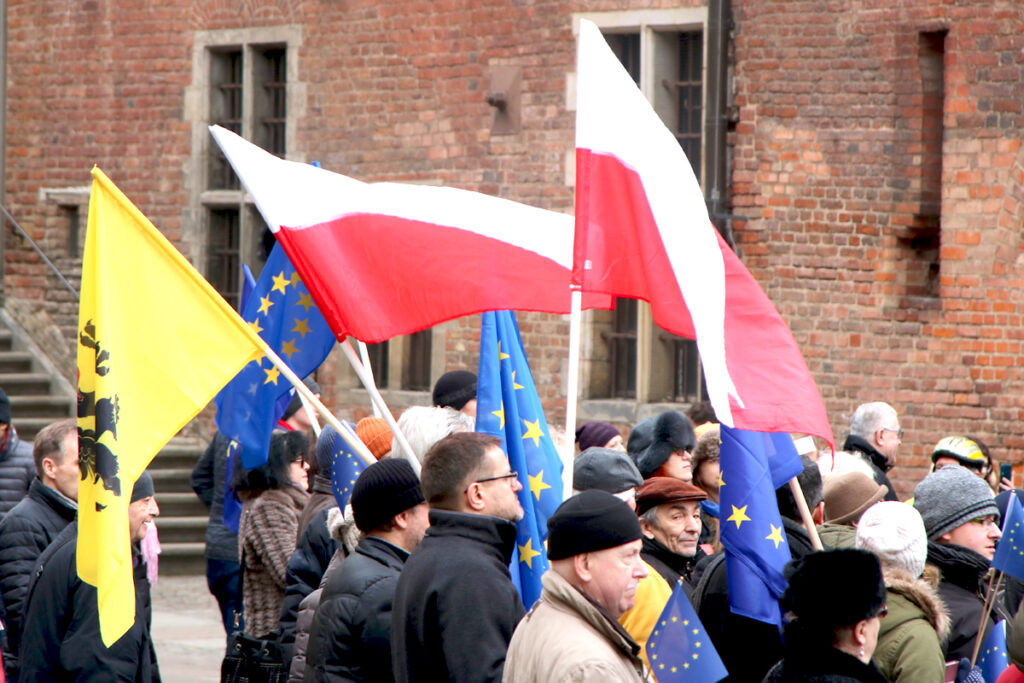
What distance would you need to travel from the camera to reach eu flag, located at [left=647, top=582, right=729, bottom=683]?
168 inches

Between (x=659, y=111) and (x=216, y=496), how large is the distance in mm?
5517

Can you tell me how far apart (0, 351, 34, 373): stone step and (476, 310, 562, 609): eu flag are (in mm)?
12483

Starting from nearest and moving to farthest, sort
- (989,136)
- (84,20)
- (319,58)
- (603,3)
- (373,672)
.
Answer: (373,672) < (989,136) < (603,3) < (319,58) < (84,20)

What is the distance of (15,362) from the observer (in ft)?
55.2

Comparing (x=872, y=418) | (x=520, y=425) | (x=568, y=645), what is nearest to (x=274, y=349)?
(x=520, y=425)

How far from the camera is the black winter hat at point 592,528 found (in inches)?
146

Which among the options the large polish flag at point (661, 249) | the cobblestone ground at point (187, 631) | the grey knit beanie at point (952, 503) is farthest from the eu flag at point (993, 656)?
the cobblestone ground at point (187, 631)

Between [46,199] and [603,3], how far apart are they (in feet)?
23.7

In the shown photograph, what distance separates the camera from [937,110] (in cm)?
1150

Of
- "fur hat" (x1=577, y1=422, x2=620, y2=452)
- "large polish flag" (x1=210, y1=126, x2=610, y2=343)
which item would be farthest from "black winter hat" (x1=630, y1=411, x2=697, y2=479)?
"large polish flag" (x1=210, y1=126, x2=610, y2=343)

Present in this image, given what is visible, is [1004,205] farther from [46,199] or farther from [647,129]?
[46,199]

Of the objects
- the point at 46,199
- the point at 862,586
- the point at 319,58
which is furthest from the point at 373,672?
the point at 46,199

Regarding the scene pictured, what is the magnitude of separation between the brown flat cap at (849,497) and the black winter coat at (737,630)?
1.90 ft

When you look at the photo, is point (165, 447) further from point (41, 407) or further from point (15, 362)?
point (15, 362)
